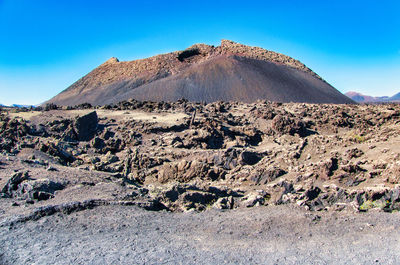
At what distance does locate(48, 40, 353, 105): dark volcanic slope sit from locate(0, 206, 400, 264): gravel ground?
905 inches

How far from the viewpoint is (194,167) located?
9188 millimetres

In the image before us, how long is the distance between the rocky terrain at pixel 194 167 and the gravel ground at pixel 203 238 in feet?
0.16

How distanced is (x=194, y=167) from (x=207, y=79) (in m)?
24.0

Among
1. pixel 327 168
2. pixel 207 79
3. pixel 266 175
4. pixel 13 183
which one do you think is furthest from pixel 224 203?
pixel 207 79

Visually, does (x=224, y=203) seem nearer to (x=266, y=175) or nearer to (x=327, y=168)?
(x=266, y=175)

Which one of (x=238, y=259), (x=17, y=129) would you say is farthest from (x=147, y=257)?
(x=17, y=129)

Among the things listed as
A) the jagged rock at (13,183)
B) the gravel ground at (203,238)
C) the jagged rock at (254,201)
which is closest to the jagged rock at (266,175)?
the jagged rock at (254,201)

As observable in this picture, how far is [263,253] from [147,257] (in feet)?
4.73

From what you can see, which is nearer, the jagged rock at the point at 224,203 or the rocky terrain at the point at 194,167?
the rocky terrain at the point at 194,167

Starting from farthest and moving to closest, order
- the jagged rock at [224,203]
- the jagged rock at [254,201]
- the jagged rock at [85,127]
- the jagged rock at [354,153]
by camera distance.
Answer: the jagged rock at [85,127] → the jagged rock at [354,153] → the jagged rock at [254,201] → the jagged rock at [224,203]

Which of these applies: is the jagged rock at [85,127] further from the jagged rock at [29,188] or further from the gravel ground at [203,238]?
the gravel ground at [203,238]

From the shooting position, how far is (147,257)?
3.64 metres

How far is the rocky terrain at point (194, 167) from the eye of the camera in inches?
201

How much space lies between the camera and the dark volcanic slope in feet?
95.5
